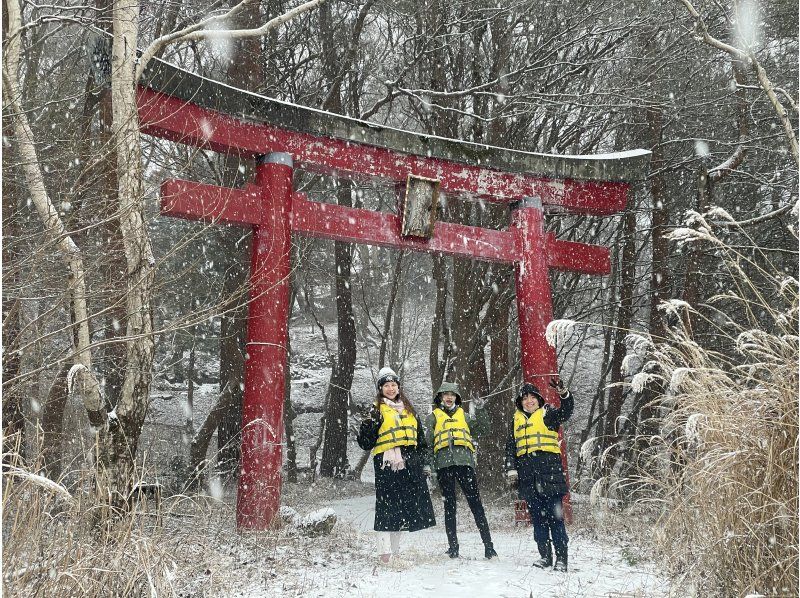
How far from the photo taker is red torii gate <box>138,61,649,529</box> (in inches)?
253

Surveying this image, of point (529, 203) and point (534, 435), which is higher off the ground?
point (529, 203)

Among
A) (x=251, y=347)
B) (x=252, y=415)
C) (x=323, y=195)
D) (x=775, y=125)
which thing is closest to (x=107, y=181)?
(x=251, y=347)

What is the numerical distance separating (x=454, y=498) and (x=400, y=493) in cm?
43

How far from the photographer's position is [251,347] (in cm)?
665

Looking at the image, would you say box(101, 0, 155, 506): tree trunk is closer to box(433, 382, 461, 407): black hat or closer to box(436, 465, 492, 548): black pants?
box(433, 382, 461, 407): black hat

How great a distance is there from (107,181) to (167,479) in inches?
204

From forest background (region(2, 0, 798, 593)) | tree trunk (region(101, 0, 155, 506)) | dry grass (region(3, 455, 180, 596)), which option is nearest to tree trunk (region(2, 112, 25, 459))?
forest background (region(2, 0, 798, 593))

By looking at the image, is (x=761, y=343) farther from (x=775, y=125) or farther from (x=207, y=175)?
(x=207, y=175)

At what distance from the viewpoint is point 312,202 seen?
7.19 meters

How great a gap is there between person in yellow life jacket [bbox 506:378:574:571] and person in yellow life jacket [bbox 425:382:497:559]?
13.9 inches

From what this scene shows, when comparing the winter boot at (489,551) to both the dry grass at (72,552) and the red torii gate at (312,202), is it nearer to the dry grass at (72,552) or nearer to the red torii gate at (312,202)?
the red torii gate at (312,202)

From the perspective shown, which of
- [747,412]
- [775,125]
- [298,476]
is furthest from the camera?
[298,476]

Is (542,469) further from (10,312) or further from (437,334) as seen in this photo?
(437,334)

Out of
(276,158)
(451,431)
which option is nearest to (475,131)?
(276,158)
